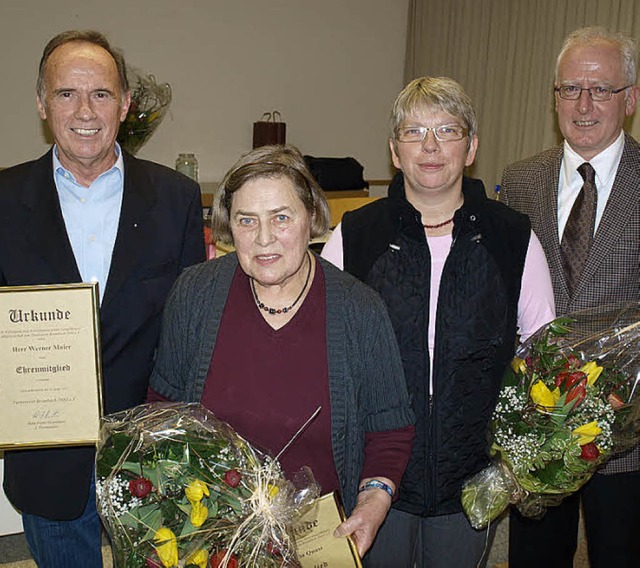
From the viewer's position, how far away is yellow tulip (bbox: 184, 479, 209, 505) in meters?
1.34

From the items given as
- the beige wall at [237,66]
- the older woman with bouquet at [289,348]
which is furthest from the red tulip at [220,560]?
the beige wall at [237,66]

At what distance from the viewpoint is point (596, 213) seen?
7.47 ft

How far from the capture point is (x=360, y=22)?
296 inches

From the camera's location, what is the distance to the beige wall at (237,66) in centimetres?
625

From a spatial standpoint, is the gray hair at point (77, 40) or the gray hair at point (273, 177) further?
the gray hair at point (77, 40)

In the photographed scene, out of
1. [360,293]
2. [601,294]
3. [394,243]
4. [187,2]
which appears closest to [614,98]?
[601,294]

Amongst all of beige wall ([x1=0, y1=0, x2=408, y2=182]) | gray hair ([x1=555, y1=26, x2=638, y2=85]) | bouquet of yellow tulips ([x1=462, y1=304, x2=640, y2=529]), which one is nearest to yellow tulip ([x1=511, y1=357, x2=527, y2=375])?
bouquet of yellow tulips ([x1=462, y1=304, x2=640, y2=529])

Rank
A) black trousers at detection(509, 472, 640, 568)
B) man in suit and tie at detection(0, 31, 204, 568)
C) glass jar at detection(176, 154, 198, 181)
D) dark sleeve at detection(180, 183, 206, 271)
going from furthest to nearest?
glass jar at detection(176, 154, 198, 181)
black trousers at detection(509, 472, 640, 568)
dark sleeve at detection(180, 183, 206, 271)
man in suit and tie at detection(0, 31, 204, 568)

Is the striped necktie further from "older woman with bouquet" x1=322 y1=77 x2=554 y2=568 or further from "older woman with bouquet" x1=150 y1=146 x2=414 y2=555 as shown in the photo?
"older woman with bouquet" x1=150 y1=146 x2=414 y2=555

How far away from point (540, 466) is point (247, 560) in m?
0.78

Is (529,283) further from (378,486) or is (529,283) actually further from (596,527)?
(596,527)

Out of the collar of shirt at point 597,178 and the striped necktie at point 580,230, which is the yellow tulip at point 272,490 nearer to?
the striped necktie at point 580,230

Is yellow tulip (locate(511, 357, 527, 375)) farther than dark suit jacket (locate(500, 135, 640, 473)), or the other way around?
dark suit jacket (locate(500, 135, 640, 473))

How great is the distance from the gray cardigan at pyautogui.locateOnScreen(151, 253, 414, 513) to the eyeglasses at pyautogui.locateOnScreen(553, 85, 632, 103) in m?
1.09
